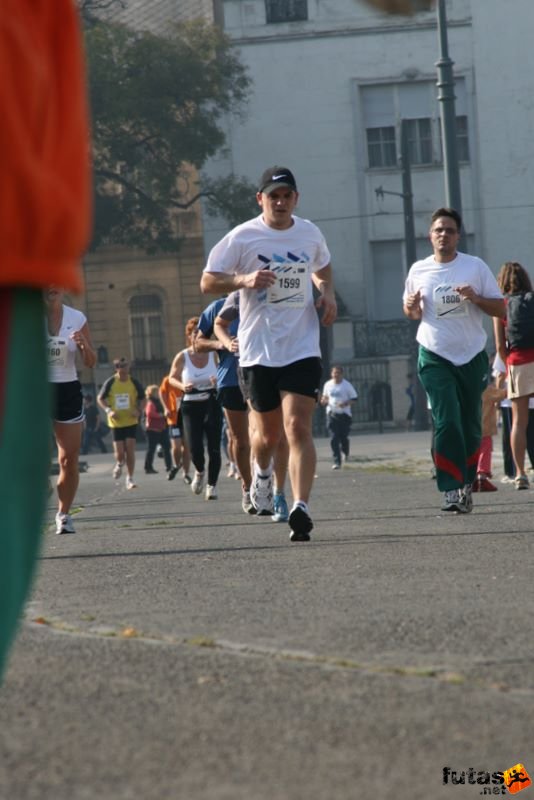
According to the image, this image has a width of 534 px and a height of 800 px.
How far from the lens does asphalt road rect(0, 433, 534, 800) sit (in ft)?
10.6

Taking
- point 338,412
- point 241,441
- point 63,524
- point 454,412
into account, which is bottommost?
point 338,412

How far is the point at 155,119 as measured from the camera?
49875 mm

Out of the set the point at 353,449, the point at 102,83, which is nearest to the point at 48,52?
the point at 353,449

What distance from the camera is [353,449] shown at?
34.5 meters

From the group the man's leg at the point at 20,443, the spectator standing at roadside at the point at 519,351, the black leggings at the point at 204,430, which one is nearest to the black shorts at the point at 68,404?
the spectator standing at roadside at the point at 519,351

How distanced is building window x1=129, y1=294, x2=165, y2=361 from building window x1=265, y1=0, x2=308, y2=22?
34.8 ft

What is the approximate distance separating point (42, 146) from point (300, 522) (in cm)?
664

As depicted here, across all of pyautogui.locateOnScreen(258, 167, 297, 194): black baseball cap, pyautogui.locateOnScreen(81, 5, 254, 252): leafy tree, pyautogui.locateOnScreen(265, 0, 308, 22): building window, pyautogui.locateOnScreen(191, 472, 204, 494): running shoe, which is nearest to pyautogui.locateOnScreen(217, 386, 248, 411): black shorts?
pyautogui.locateOnScreen(258, 167, 297, 194): black baseball cap

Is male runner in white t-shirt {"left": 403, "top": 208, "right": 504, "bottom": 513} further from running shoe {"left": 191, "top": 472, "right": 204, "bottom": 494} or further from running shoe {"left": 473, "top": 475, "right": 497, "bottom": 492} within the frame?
running shoe {"left": 191, "top": 472, "right": 204, "bottom": 494}

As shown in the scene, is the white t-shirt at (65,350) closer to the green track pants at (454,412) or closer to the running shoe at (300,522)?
the green track pants at (454,412)

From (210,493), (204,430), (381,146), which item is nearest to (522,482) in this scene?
(210,493)

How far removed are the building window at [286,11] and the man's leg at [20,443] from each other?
171ft

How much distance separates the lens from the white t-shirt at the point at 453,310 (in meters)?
11.0

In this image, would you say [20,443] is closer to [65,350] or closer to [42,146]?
[42,146]
